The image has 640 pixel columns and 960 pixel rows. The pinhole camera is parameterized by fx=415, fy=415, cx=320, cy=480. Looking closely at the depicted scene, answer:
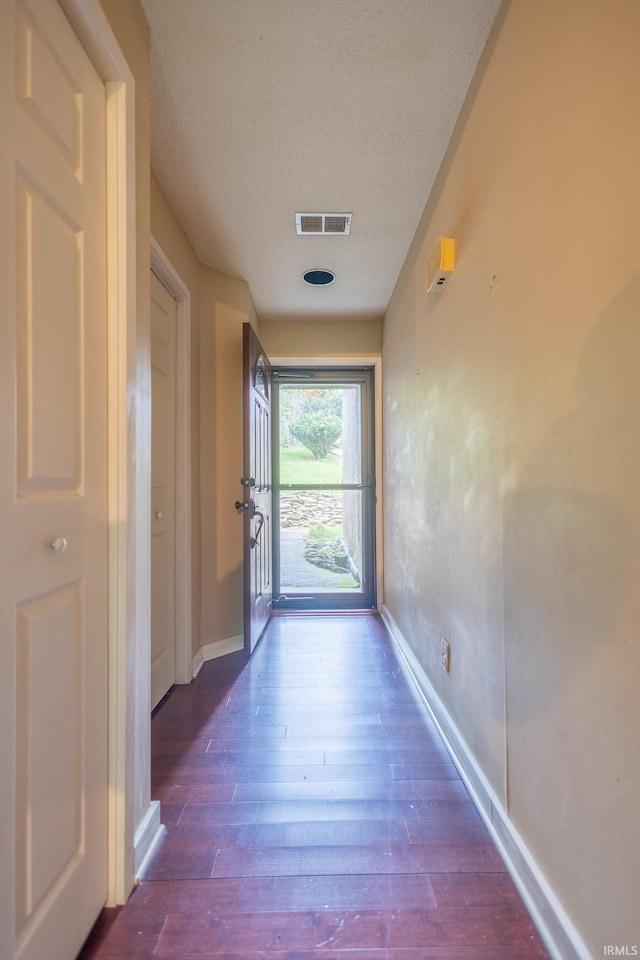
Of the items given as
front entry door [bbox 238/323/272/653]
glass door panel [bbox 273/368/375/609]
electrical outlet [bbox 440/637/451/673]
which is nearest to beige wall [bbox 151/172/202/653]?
front entry door [bbox 238/323/272/653]

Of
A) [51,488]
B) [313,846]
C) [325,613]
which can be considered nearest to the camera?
[51,488]

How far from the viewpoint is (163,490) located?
2.10 meters

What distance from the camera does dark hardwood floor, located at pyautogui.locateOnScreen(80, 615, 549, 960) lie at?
3.12ft

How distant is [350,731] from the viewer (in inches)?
69.0

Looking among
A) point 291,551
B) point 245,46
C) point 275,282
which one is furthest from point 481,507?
point 291,551

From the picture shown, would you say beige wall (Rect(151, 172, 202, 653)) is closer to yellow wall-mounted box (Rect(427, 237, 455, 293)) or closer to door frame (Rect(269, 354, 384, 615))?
door frame (Rect(269, 354, 384, 615))

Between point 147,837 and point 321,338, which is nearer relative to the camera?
point 147,837

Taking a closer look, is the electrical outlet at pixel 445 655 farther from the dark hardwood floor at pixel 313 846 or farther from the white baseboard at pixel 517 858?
the dark hardwood floor at pixel 313 846

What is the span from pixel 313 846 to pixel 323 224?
2577mm

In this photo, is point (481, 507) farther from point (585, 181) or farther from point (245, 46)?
point (245, 46)

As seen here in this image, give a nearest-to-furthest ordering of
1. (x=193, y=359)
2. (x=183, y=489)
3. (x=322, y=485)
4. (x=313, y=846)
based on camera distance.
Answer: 1. (x=313, y=846)
2. (x=183, y=489)
3. (x=193, y=359)
4. (x=322, y=485)

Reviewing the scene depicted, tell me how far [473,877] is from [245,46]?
98.2 inches

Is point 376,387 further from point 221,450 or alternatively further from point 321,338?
point 221,450

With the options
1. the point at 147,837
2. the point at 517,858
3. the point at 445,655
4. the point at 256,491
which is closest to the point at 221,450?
the point at 256,491
